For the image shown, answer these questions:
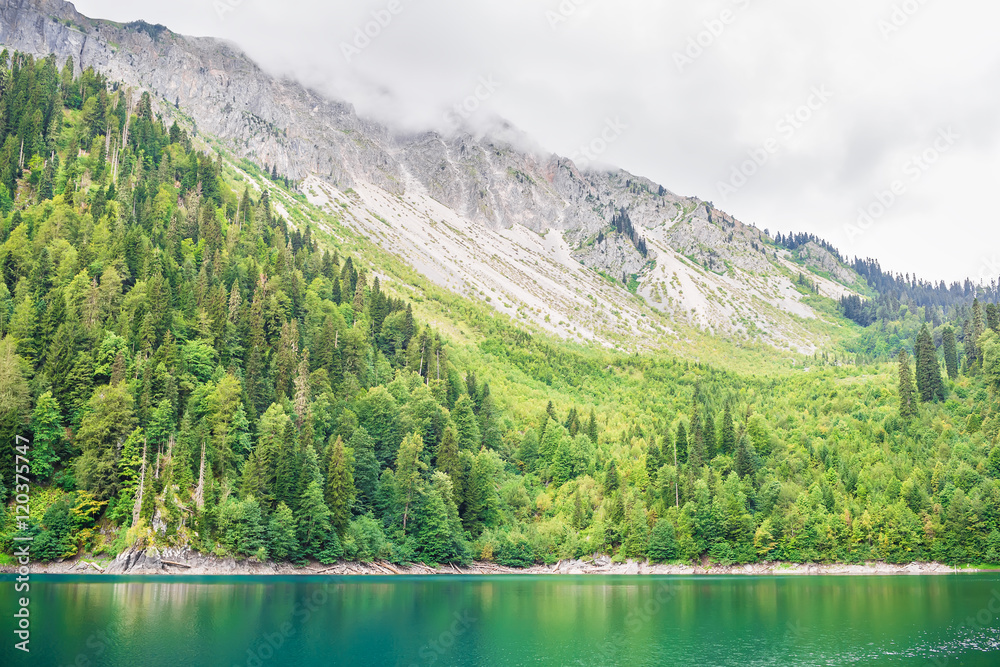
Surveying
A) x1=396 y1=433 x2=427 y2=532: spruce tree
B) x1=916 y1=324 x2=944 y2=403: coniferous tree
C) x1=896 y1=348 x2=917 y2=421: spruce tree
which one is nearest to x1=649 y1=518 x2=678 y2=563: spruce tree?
x1=396 y1=433 x2=427 y2=532: spruce tree

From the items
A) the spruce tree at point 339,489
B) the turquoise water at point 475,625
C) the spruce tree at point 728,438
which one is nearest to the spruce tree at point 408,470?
the spruce tree at point 339,489

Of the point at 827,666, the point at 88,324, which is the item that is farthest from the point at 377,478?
the point at 827,666

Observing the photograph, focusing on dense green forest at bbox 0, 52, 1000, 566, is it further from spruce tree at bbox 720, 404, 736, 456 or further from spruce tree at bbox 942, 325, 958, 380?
spruce tree at bbox 720, 404, 736, 456

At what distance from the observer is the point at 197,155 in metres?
149

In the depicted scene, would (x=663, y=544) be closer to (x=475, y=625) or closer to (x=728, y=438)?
(x=728, y=438)

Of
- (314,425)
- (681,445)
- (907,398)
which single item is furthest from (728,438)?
(314,425)

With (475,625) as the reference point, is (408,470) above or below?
above

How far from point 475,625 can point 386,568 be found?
49719 millimetres

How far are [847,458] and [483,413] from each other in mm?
61711

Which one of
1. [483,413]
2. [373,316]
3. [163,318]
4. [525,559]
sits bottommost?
[525,559]

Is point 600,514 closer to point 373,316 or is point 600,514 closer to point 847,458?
point 847,458

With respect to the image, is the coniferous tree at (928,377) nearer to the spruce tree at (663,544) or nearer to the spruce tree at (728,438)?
the spruce tree at (728,438)

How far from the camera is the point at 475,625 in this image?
5072 centimetres

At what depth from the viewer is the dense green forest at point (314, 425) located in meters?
83.6
